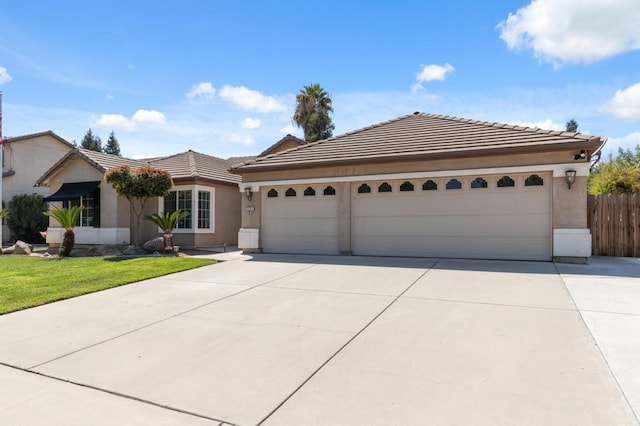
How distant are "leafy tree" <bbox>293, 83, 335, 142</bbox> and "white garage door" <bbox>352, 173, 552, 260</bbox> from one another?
22.4m

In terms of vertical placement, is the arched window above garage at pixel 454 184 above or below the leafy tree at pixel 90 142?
below

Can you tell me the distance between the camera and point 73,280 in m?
9.03

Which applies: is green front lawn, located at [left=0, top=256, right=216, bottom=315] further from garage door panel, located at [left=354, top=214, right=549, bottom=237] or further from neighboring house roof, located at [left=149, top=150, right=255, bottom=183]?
garage door panel, located at [left=354, top=214, right=549, bottom=237]

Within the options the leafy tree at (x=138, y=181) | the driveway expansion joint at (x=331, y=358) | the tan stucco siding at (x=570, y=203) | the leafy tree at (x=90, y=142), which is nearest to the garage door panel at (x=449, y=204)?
the tan stucco siding at (x=570, y=203)

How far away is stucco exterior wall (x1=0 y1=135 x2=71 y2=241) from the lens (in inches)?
896

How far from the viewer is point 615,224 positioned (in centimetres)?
1181

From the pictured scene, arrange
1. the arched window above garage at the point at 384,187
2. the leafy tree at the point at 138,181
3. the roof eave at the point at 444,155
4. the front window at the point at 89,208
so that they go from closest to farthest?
the roof eave at the point at 444,155
the arched window above garage at the point at 384,187
the leafy tree at the point at 138,181
the front window at the point at 89,208

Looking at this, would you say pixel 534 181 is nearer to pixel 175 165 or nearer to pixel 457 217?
pixel 457 217

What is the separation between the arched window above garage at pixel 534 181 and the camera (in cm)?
1062

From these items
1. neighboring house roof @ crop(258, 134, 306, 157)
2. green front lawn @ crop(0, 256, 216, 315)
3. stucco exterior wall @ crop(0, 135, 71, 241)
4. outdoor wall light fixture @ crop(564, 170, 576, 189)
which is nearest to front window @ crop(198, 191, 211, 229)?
green front lawn @ crop(0, 256, 216, 315)

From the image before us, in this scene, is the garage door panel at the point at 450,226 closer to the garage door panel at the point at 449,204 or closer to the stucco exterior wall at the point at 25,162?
the garage door panel at the point at 449,204

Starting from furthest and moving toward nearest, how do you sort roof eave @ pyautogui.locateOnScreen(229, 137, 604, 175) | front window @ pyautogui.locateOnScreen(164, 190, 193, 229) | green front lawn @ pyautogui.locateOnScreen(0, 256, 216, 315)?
front window @ pyautogui.locateOnScreen(164, 190, 193, 229) → roof eave @ pyautogui.locateOnScreen(229, 137, 604, 175) → green front lawn @ pyautogui.locateOnScreen(0, 256, 216, 315)

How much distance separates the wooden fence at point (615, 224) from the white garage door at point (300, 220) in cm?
816

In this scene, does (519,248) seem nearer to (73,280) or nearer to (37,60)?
(73,280)
